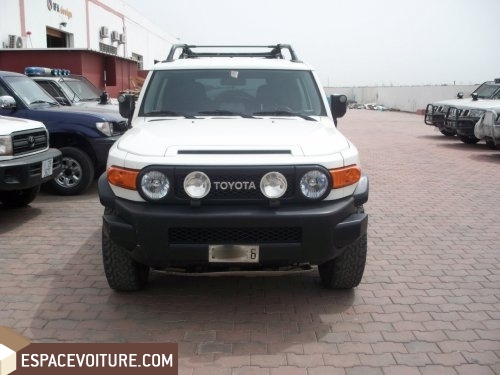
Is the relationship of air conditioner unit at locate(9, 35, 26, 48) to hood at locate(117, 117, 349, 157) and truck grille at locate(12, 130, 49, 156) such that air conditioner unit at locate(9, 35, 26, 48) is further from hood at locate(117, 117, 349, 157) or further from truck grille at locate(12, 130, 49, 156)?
hood at locate(117, 117, 349, 157)

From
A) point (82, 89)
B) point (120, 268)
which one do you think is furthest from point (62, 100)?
point (120, 268)

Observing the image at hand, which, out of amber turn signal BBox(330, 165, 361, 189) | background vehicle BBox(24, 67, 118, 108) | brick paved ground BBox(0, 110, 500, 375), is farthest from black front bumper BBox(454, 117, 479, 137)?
amber turn signal BBox(330, 165, 361, 189)

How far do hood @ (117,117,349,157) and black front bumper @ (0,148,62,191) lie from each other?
221cm

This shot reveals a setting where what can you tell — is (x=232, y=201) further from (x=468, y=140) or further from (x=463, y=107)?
(x=468, y=140)

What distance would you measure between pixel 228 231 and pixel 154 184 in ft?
1.84

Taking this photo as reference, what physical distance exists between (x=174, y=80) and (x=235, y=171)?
1867mm

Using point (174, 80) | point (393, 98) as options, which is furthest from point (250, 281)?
point (393, 98)

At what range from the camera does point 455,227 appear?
611 centimetres

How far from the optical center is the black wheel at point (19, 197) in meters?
6.69

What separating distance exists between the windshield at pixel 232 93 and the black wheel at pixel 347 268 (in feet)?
4.60

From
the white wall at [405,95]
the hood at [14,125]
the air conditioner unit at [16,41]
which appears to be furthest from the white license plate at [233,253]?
the white wall at [405,95]

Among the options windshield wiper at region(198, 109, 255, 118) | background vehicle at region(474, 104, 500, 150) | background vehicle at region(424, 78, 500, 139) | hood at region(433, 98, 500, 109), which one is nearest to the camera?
windshield wiper at region(198, 109, 255, 118)

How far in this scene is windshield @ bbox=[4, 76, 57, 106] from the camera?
24.7 ft

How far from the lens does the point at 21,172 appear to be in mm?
5777
